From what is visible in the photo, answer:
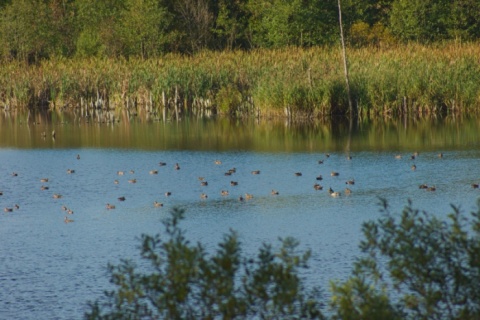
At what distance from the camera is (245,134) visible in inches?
1145

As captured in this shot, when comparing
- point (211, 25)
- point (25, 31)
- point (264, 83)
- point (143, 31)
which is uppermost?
point (211, 25)

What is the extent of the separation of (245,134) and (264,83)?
426 centimetres

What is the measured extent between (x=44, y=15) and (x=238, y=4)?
35.4 ft

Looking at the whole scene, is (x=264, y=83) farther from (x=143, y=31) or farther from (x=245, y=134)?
(x=143, y=31)

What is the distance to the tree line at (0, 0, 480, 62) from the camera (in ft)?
166

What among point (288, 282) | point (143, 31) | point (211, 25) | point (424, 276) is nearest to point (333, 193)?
point (424, 276)

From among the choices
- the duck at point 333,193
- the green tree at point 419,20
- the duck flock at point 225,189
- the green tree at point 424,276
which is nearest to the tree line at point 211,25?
the green tree at point 419,20

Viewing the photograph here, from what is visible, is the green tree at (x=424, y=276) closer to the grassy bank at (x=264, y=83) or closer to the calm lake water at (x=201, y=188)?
the calm lake water at (x=201, y=188)

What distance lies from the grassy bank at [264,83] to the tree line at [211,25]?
23.9ft

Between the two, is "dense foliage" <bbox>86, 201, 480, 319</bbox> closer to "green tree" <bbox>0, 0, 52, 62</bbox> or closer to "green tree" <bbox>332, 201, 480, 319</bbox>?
"green tree" <bbox>332, 201, 480, 319</bbox>

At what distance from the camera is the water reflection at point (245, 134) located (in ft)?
85.1

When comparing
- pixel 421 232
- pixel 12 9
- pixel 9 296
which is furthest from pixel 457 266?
pixel 12 9

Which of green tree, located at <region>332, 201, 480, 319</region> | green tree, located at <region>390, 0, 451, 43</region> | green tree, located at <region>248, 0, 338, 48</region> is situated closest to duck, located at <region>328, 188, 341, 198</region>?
green tree, located at <region>332, 201, 480, 319</region>

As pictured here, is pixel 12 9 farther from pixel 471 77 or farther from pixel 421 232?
pixel 421 232
